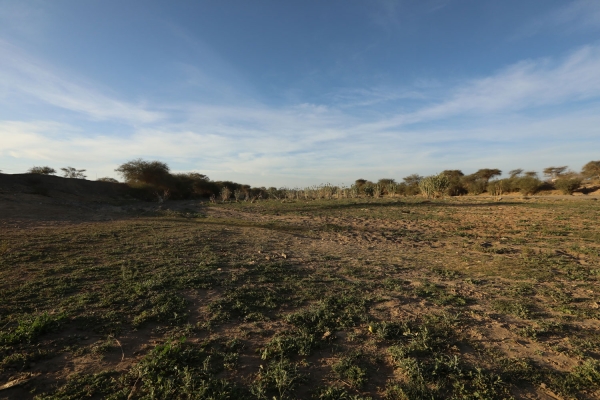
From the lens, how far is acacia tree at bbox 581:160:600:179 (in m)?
32.2

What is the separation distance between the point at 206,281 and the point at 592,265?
7.58 metres

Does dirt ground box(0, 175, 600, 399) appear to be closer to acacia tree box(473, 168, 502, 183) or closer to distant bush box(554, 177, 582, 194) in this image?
distant bush box(554, 177, 582, 194)

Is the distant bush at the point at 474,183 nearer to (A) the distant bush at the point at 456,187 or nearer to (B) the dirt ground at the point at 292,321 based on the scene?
(A) the distant bush at the point at 456,187

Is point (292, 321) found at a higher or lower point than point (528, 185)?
lower

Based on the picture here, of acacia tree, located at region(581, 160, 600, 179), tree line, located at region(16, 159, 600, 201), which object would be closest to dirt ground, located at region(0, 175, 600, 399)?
tree line, located at region(16, 159, 600, 201)

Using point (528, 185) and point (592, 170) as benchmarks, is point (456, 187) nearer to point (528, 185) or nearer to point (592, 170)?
point (528, 185)

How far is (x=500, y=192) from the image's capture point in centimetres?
3219

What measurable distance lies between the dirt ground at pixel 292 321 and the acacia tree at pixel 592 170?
124ft

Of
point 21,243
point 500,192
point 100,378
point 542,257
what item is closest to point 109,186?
point 21,243

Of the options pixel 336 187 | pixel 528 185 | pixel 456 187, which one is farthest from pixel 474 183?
pixel 336 187

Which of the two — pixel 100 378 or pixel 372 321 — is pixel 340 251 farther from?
pixel 100 378

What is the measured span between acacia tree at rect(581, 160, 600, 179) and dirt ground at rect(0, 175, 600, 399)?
37893 mm

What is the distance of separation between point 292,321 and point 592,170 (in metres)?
45.9

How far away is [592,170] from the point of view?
107 feet
